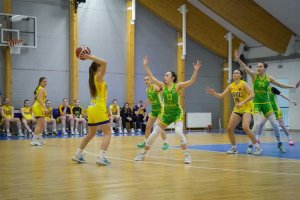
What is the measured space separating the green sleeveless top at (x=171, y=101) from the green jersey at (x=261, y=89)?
2.92 meters

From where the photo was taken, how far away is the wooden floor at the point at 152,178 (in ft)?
17.9

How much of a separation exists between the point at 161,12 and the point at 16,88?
8957 millimetres

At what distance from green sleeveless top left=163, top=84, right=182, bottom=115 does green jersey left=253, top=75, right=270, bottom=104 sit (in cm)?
292

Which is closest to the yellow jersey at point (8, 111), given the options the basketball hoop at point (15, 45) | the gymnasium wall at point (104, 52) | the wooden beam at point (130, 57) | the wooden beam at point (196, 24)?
the gymnasium wall at point (104, 52)

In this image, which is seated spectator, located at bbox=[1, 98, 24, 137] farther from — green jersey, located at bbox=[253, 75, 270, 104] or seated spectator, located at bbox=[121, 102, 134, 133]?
green jersey, located at bbox=[253, 75, 270, 104]

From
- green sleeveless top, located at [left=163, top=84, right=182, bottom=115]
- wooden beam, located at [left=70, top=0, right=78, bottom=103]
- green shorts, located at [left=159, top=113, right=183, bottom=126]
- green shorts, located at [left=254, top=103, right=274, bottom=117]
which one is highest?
wooden beam, located at [left=70, top=0, right=78, bottom=103]

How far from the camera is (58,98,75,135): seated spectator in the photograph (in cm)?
1983

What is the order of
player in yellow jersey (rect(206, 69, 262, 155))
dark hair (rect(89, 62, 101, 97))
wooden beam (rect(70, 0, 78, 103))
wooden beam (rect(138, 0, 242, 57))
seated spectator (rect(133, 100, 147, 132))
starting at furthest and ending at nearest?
wooden beam (rect(138, 0, 242, 57)) < seated spectator (rect(133, 100, 147, 132)) < wooden beam (rect(70, 0, 78, 103)) < player in yellow jersey (rect(206, 69, 262, 155)) < dark hair (rect(89, 62, 101, 97))

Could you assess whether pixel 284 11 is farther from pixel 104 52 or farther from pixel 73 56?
pixel 73 56

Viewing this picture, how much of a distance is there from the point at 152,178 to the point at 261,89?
530 cm

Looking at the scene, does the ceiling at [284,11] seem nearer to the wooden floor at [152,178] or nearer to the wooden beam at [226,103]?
the wooden beam at [226,103]

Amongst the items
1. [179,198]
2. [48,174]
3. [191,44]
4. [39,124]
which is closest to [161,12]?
[191,44]

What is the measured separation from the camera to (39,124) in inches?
526

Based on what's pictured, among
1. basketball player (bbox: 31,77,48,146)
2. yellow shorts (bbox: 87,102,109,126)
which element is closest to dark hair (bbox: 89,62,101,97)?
yellow shorts (bbox: 87,102,109,126)
